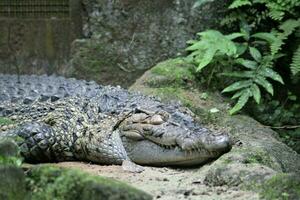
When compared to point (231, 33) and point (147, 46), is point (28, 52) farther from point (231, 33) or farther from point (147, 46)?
point (231, 33)

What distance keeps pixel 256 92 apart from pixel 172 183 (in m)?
2.47

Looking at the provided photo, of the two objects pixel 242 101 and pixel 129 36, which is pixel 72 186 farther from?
pixel 129 36

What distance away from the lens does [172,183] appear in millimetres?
4098

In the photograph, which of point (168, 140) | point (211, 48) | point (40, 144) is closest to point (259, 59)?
point (211, 48)

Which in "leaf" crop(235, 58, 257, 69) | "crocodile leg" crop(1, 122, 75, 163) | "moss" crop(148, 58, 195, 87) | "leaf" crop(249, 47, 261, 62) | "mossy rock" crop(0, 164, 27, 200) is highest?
"mossy rock" crop(0, 164, 27, 200)

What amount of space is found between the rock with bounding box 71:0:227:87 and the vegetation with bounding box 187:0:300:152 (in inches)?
18.4

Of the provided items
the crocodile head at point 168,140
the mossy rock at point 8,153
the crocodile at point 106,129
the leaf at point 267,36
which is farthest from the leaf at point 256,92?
the mossy rock at point 8,153

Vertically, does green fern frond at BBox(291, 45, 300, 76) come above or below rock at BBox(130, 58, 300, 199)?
above

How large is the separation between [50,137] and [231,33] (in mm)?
3117

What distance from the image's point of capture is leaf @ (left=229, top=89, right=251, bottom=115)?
5.98 m

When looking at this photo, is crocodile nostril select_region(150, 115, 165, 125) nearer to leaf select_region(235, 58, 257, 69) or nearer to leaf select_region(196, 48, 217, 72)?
leaf select_region(196, 48, 217, 72)

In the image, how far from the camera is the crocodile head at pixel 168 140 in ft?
14.7

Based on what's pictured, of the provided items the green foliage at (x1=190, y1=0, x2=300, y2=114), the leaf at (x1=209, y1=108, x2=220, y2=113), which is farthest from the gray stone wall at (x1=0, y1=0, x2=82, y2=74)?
the leaf at (x1=209, y1=108, x2=220, y2=113)

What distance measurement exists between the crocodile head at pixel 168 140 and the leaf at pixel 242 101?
48.5 inches
